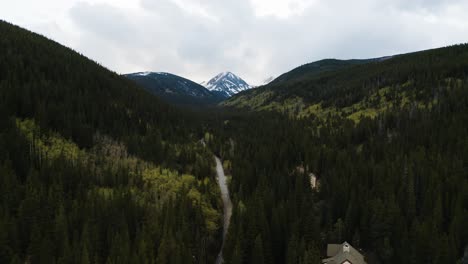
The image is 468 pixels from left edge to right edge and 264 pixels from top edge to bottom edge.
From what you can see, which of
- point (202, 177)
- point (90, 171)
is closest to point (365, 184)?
point (202, 177)

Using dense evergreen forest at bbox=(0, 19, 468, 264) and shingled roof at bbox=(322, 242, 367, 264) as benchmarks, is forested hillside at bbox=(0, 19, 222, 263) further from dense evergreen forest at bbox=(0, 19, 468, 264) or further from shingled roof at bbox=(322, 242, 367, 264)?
shingled roof at bbox=(322, 242, 367, 264)

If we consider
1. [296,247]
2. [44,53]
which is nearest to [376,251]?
[296,247]

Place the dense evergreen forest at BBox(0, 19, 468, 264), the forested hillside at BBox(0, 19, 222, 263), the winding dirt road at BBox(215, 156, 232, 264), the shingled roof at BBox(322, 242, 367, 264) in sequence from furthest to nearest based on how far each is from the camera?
the winding dirt road at BBox(215, 156, 232, 264)
the dense evergreen forest at BBox(0, 19, 468, 264)
the forested hillside at BBox(0, 19, 222, 263)
the shingled roof at BBox(322, 242, 367, 264)

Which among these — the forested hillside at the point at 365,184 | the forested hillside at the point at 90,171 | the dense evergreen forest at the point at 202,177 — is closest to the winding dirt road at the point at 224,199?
the forested hillside at the point at 90,171

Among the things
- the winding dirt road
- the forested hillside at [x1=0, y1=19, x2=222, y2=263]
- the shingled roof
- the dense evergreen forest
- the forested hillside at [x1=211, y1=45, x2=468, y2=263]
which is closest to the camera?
the shingled roof

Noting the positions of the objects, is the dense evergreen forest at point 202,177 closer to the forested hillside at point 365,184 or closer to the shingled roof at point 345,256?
the forested hillside at point 365,184

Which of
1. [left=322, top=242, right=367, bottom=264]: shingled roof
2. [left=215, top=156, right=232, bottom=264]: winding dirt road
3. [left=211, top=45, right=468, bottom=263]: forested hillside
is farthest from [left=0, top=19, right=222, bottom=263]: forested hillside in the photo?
[left=322, top=242, right=367, bottom=264]: shingled roof

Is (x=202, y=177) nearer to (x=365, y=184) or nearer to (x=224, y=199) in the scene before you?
(x=224, y=199)
